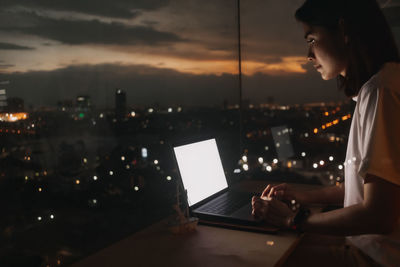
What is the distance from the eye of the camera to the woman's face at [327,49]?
3.70 ft

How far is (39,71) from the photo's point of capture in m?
1.41

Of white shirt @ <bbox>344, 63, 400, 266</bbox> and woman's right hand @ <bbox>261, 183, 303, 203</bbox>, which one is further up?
white shirt @ <bbox>344, 63, 400, 266</bbox>

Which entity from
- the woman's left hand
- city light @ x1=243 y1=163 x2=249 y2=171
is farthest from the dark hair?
city light @ x1=243 y1=163 x2=249 y2=171

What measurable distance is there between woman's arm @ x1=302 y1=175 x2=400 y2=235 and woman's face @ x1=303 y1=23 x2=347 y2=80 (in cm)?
41

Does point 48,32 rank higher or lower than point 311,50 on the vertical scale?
higher

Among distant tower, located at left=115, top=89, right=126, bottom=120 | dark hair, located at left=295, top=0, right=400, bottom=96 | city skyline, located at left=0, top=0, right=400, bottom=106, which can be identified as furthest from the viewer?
distant tower, located at left=115, top=89, right=126, bottom=120

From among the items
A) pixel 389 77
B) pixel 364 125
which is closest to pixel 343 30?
pixel 389 77

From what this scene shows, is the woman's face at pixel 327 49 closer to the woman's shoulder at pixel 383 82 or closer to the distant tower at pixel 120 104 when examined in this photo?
the woman's shoulder at pixel 383 82

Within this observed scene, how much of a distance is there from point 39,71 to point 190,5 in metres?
1.28

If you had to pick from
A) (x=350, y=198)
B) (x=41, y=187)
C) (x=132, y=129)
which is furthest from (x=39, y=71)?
(x=350, y=198)

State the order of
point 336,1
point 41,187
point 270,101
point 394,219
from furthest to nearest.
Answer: point 270,101, point 41,187, point 336,1, point 394,219

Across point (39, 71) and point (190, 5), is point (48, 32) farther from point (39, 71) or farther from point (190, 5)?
point (190, 5)

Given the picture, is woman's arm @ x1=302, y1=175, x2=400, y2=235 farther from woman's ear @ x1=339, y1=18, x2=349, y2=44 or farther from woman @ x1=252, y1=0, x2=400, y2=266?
woman's ear @ x1=339, y1=18, x2=349, y2=44

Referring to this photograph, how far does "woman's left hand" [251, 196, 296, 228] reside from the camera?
3.80ft
